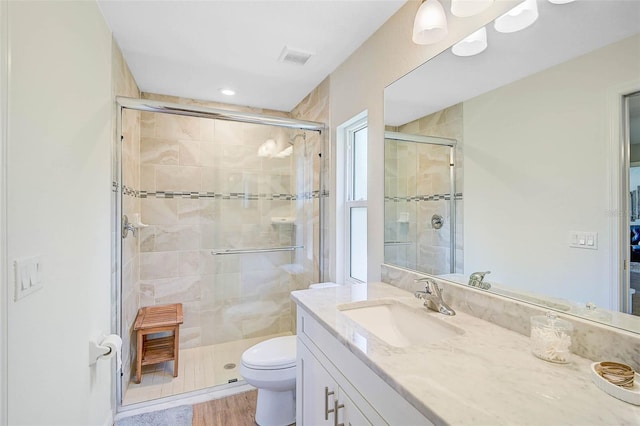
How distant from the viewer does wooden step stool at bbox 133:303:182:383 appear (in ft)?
7.29

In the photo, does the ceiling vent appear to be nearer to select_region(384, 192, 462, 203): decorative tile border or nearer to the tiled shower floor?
select_region(384, 192, 462, 203): decorative tile border

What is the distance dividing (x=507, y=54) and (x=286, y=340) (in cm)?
199

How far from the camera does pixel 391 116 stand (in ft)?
5.46

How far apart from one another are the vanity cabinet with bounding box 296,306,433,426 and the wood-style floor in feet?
2.35

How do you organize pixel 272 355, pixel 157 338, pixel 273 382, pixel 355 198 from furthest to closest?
pixel 157 338 < pixel 355 198 < pixel 272 355 < pixel 273 382

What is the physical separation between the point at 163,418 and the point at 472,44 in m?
2.64

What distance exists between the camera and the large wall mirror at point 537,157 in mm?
821

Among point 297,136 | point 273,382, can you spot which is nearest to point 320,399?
point 273,382

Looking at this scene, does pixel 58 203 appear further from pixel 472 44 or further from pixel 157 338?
pixel 157 338

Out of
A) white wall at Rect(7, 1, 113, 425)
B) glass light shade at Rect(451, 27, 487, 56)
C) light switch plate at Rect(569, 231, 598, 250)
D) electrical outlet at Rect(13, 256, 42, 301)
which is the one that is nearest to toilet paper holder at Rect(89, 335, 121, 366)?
white wall at Rect(7, 1, 113, 425)

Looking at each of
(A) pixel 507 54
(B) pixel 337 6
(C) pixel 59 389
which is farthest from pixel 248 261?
(A) pixel 507 54

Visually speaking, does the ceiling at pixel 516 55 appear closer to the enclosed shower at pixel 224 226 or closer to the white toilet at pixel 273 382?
the enclosed shower at pixel 224 226

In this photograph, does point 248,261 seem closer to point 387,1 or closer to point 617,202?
point 387,1

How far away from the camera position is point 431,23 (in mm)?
1182
